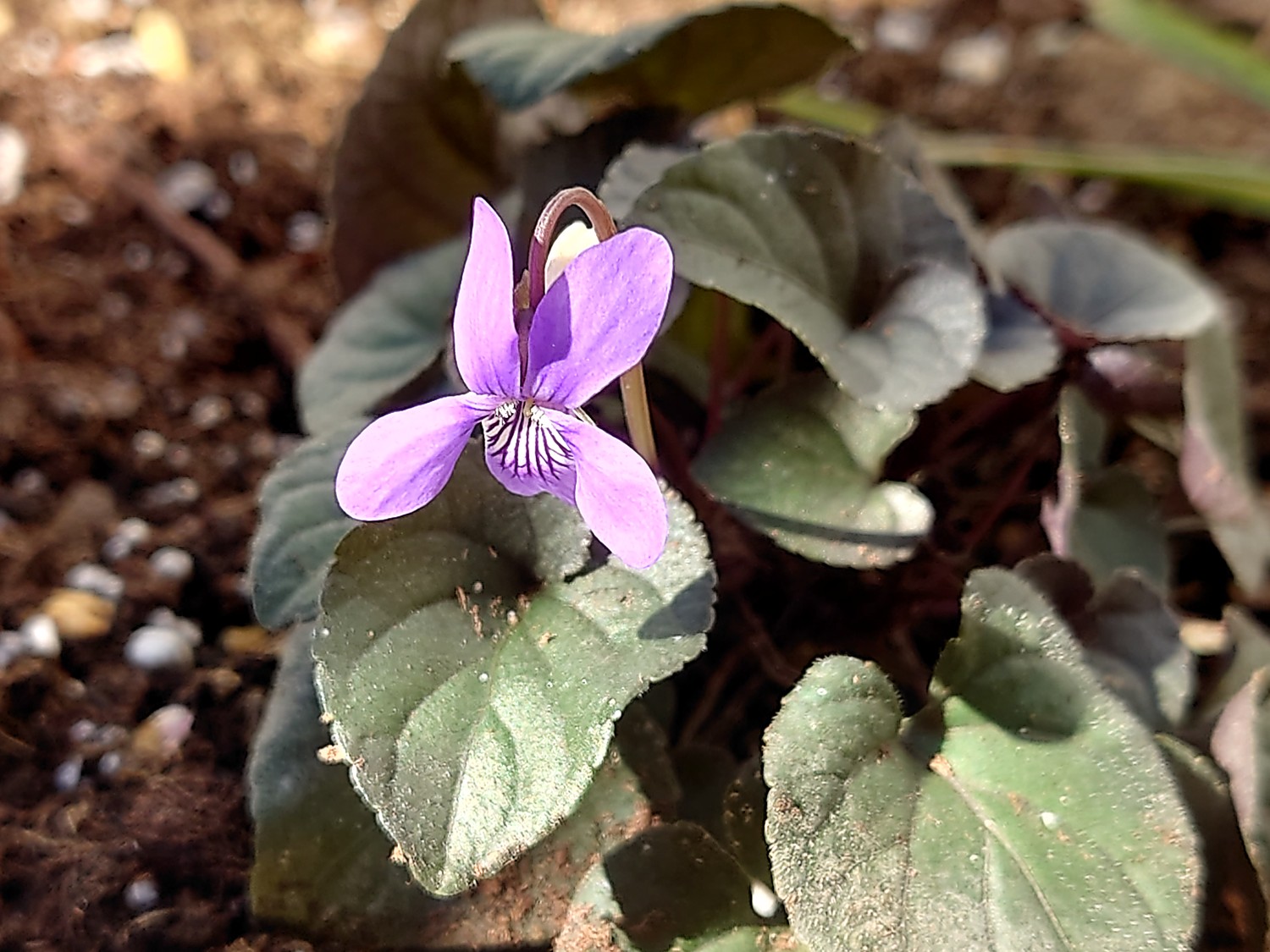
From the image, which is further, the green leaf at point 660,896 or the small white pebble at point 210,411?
the small white pebble at point 210,411

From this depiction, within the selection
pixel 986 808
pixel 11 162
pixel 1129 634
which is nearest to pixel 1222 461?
pixel 1129 634

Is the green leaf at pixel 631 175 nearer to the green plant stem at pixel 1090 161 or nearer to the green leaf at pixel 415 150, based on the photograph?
the green leaf at pixel 415 150

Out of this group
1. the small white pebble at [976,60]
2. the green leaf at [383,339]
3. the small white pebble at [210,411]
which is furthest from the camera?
the small white pebble at [976,60]

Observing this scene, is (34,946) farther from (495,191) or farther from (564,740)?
(495,191)

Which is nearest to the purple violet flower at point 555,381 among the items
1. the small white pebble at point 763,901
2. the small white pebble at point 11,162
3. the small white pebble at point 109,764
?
the small white pebble at point 763,901

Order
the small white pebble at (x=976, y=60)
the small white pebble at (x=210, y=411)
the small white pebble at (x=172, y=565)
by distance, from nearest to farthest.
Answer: the small white pebble at (x=172, y=565) → the small white pebble at (x=210, y=411) → the small white pebble at (x=976, y=60)

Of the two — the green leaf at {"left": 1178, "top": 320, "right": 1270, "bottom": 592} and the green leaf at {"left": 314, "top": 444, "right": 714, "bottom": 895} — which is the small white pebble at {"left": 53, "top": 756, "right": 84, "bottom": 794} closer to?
the green leaf at {"left": 314, "top": 444, "right": 714, "bottom": 895}
